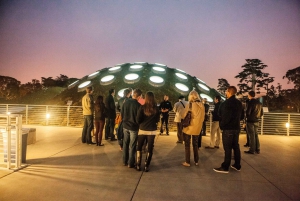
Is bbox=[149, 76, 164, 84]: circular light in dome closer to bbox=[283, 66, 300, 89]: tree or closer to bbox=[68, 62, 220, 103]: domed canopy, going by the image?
bbox=[68, 62, 220, 103]: domed canopy

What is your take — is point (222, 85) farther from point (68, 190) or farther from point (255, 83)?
point (68, 190)

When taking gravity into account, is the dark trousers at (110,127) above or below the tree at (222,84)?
below

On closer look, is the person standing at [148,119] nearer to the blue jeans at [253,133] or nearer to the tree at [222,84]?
the blue jeans at [253,133]

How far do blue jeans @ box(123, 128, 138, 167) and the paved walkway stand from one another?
0.21 metres

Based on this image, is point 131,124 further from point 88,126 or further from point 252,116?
point 252,116

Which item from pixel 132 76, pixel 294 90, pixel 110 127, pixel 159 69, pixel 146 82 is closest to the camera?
pixel 110 127

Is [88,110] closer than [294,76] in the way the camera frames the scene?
Yes

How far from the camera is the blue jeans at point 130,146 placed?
5.30 metres

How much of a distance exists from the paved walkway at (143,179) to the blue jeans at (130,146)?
206mm

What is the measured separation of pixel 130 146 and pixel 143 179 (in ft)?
3.20

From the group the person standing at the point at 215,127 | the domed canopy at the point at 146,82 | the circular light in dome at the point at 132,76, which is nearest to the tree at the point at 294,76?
the domed canopy at the point at 146,82

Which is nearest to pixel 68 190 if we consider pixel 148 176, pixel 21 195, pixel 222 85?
pixel 21 195

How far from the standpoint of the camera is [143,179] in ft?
15.1

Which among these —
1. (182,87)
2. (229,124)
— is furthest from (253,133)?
(182,87)
